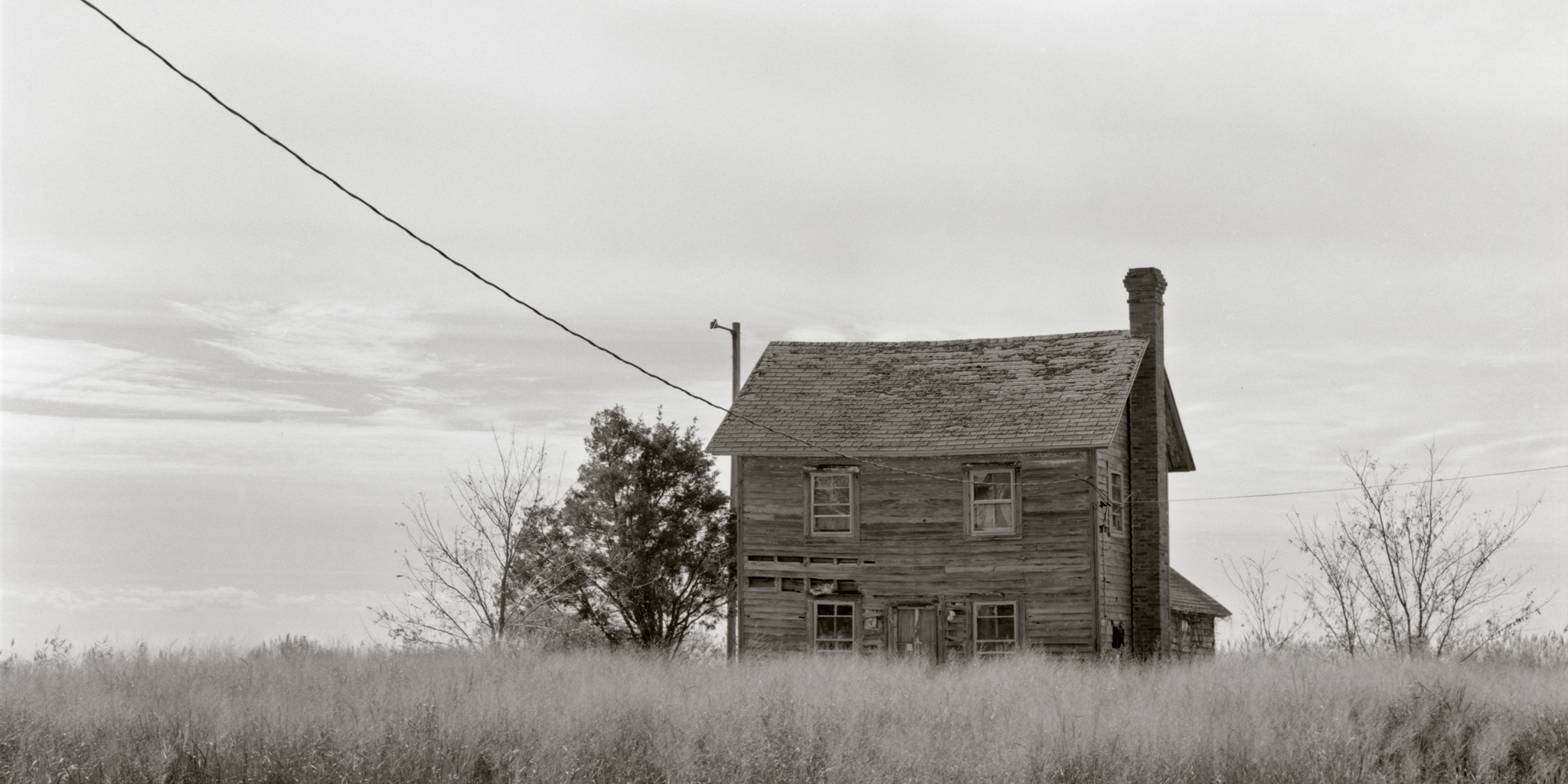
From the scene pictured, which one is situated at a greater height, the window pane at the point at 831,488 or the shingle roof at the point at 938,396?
the shingle roof at the point at 938,396

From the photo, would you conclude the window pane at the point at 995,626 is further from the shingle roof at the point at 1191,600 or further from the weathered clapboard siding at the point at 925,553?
the shingle roof at the point at 1191,600

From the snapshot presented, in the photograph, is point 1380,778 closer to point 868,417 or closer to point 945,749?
point 945,749

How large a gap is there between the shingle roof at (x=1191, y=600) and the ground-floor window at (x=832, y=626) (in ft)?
24.4

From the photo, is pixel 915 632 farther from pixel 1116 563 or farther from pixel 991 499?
pixel 1116 563

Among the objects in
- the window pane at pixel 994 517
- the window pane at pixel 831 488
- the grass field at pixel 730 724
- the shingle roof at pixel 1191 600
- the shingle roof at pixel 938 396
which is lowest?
the grass field at pixel 730 724

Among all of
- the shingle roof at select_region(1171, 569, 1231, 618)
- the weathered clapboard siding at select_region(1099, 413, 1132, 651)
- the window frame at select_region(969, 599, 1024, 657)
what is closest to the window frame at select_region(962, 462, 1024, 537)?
the window frame at select_region(969, 599, 1024, 657)

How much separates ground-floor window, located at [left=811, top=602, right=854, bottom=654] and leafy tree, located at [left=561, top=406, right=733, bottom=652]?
8.68ft

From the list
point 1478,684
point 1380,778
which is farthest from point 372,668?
point 1478,684

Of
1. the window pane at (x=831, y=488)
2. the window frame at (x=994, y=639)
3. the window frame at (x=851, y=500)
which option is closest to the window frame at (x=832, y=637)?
the window frame at (x=851, y=500)

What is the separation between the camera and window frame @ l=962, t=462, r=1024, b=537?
988 inches

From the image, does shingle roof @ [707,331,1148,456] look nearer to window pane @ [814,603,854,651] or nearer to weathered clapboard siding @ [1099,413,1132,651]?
weathered clapboard siding @ [1099,413,1132,651]

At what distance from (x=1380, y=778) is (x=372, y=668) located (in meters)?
11.9

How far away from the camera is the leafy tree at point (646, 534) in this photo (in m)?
27.2

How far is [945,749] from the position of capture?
13.5 metres
